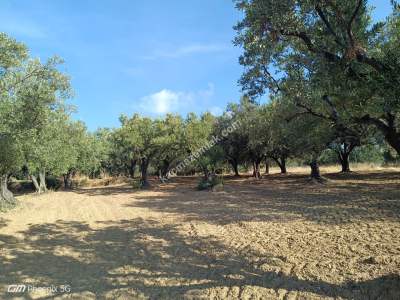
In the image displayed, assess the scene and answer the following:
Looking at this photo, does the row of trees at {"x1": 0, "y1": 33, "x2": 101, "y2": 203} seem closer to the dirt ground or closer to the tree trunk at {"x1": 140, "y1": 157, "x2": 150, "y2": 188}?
the dirt ground

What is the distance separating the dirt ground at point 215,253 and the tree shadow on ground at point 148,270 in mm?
19

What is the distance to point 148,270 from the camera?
7.33m

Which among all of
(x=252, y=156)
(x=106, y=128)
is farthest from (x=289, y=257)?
(x=106, y=128)

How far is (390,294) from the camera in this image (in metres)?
5.30

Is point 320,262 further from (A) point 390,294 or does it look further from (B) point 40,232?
(B) point 40,232

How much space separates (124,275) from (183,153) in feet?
77.5

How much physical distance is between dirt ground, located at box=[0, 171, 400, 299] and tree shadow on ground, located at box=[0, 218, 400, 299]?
19mm

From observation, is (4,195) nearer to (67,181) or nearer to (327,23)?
(327,23)

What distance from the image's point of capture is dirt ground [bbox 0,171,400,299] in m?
6.07

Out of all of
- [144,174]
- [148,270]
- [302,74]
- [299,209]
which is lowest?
[148,270]

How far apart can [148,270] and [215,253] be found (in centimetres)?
160

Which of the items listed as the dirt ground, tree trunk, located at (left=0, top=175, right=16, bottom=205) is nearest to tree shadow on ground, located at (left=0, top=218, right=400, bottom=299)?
the dirt ground

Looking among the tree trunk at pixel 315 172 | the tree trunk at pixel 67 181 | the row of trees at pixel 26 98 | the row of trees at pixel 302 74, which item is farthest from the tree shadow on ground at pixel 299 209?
the tree trunk at pixel 67 181

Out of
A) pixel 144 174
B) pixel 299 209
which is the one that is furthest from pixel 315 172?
pixel 299 209
